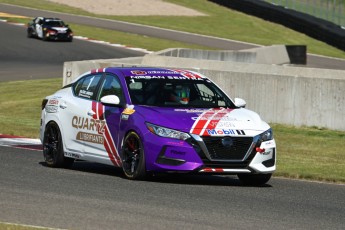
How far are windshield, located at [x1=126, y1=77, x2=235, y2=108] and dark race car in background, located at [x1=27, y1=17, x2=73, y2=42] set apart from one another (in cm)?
3706

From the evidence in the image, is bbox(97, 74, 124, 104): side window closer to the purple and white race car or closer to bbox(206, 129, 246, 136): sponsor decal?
the purple and white race car

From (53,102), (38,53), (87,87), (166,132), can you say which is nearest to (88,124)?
(87,87)

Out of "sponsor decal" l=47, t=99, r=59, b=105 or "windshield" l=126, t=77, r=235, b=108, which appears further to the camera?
"sponsor decal" l=47, t=99, r=59, b=105

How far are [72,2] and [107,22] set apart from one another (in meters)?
8.87

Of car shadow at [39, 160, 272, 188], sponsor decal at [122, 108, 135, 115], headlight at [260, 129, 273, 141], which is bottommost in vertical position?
car shadow at [39, 160, 272, 188]

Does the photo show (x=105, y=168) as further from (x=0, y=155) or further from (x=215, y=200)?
(x=215, y=200)

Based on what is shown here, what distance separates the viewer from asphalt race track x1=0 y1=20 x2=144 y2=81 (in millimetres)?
38344

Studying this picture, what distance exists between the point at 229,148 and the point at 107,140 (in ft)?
5.61

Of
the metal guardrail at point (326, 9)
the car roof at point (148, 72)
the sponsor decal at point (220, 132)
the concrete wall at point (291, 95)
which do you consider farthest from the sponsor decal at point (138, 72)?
the metal guardrail at point (326, 9)

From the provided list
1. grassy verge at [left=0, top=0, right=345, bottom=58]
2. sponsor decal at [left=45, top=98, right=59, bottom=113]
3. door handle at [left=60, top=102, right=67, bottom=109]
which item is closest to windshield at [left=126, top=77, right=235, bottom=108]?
door handle at [left=60, top=102, right=67, bottom=109]

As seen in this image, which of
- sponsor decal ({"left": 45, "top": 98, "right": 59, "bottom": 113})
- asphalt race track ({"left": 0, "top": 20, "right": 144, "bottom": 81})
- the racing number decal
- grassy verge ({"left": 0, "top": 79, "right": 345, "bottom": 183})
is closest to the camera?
the racing number decal

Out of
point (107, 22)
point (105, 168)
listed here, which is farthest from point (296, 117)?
point (107, 22)

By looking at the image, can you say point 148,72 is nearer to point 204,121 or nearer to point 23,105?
point 204,121

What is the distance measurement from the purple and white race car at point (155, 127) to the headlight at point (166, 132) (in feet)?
0.04
